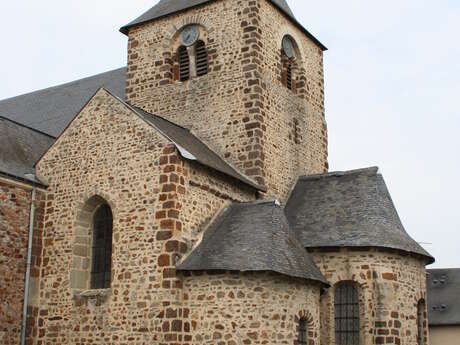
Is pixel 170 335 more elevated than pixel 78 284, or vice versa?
pixel 78 284

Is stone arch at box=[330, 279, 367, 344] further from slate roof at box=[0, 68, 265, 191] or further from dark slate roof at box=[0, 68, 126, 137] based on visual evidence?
dark slate roof at box=[0, 68, 126, 137]

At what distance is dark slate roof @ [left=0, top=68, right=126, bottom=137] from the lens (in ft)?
80.9

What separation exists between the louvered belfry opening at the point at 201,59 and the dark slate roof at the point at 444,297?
1484cm

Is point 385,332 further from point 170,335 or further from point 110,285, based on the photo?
point 110,285

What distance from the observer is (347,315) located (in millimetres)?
17516

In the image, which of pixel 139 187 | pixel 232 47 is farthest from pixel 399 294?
pixel 232 47

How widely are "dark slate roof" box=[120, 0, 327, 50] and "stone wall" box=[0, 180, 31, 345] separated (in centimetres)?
714

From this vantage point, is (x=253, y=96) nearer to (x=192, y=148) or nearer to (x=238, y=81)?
(x=238, y=81)

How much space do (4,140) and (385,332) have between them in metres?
10.8

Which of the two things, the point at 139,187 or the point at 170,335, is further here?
the point at 139,187

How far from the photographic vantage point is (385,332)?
1694 cm

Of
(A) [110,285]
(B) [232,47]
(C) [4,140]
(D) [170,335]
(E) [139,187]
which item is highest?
(B) [232,47]

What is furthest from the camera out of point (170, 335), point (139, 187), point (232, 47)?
point (232, 47)

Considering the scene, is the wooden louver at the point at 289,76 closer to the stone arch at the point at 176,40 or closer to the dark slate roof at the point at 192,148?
the stone arch at the point at 176,40
